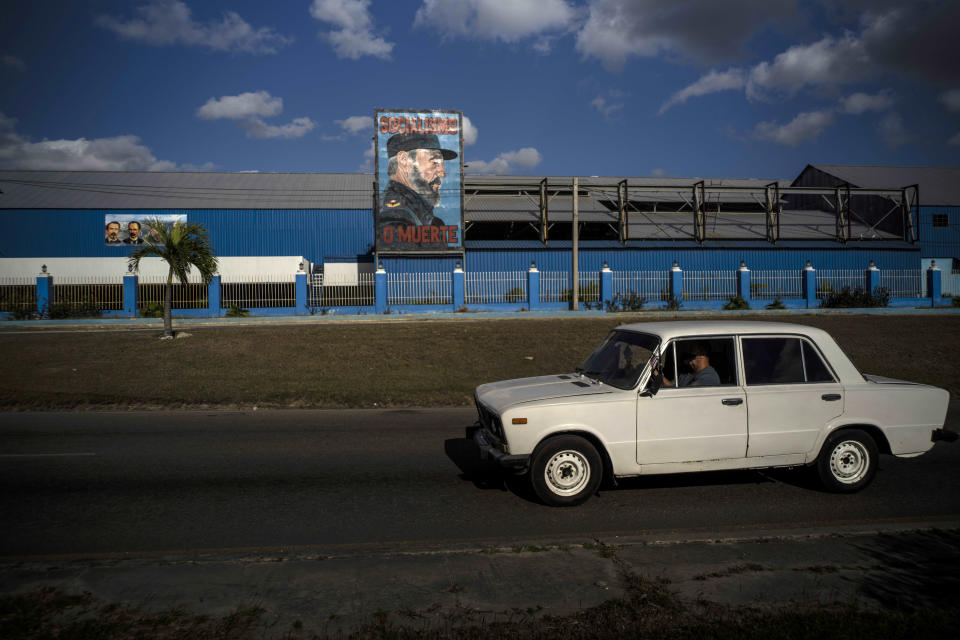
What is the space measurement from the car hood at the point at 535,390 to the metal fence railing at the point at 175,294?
22605 mm

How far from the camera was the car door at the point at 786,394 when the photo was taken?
19.0ft

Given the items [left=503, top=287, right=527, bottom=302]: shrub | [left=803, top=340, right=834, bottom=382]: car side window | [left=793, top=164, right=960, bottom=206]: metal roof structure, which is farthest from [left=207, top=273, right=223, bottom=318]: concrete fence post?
[left=793, top=164, right=960, bottom=206]: metal roof structure

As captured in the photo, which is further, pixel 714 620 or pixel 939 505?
pixel 939 505

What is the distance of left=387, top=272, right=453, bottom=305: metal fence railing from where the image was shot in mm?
26047

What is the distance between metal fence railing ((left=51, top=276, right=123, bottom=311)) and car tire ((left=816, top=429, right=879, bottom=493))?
86.2ft

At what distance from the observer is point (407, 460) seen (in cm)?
738

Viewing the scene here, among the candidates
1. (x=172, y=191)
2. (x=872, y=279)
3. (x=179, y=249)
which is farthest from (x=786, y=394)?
(x=172, y=191)

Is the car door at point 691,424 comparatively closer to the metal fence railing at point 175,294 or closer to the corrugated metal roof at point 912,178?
the metal fence railing at point 175,294

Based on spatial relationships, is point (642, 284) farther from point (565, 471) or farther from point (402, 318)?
point (565, 471)

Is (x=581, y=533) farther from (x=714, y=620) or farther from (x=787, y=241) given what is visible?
(x=787, y=241)

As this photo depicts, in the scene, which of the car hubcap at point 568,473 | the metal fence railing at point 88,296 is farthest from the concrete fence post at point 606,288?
the car hubcap at point 568,473

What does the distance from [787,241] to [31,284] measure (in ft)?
120

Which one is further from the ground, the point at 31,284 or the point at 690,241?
the point at 690,241

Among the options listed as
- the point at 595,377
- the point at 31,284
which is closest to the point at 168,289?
the point at 31,284
